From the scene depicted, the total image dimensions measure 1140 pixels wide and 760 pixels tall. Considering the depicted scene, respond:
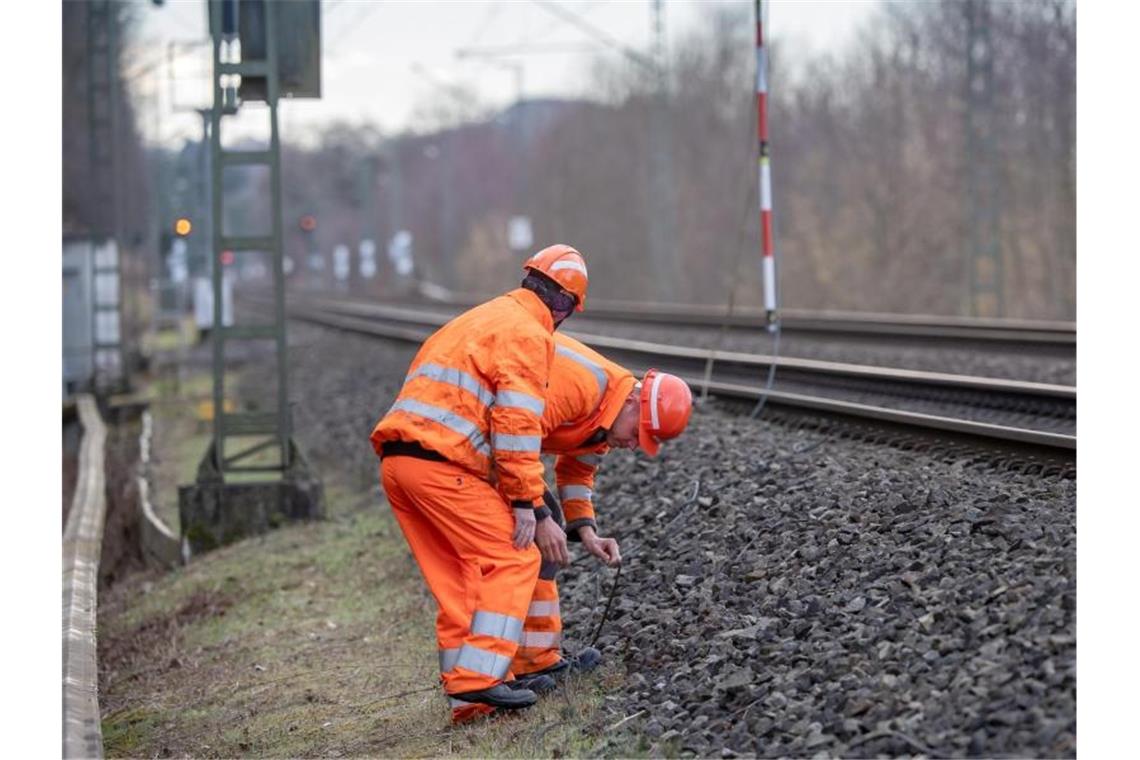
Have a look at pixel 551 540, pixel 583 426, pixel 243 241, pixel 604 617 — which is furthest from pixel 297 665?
pixel 243 241

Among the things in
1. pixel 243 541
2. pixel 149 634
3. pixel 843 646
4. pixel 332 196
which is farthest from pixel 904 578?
pixel 332 196

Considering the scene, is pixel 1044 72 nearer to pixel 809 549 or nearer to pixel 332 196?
pixel 809 549

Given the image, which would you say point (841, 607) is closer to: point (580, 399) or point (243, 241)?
point (580, 399)

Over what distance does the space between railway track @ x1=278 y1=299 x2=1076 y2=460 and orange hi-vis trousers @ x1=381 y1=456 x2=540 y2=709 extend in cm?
306

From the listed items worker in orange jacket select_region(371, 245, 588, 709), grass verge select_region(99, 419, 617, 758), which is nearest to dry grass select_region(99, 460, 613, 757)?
grass verge select_region(99, 419, 617, 758)

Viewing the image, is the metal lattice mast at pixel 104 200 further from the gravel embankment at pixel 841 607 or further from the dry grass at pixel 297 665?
the gravel embankment at pixel 841 607

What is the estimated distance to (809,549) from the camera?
678 cm

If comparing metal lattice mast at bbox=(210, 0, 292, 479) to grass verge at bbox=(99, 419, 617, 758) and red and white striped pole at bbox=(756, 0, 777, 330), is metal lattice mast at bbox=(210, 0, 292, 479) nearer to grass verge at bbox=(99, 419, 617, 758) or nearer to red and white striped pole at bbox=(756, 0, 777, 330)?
grass verge at bbox=(99, 419, 617, 758)

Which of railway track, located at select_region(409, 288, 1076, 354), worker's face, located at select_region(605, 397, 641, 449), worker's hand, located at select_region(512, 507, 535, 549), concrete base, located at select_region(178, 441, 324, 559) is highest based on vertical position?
worker's face, located at select_region(605, 397, 641, 449)

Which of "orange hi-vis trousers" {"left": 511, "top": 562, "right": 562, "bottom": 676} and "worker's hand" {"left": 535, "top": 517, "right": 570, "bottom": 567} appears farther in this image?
"orange hi-vis trousers" {"left": 511, "top": 562, "right": 562, "bottom": 676}

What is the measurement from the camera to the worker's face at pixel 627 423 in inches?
259

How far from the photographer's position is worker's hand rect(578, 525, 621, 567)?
681 cm

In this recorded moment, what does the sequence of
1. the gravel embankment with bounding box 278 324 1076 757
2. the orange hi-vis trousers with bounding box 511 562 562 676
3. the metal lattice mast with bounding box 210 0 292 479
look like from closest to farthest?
1. the gravel embankment with bounding box 278 324 1076 757
2. the orange hi-vis trousers with bounding box 511 562 562 676
3. the metal lattice mast with bounding box 210 0 292 479
